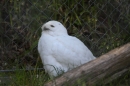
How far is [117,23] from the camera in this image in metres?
6.16

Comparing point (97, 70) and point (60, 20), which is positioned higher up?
point (97, 70)

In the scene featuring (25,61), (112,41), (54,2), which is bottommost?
(25,61)

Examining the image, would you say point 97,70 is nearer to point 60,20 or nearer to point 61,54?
point 61,54

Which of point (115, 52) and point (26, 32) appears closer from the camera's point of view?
point (115, 52)

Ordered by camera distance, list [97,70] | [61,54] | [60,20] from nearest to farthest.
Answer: [97,70], [61,54], [60,20]

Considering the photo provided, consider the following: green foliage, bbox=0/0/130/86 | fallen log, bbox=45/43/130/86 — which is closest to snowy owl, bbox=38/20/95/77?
fallen log, bbox=45/43/130/86

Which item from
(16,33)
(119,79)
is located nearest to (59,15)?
(16,33)

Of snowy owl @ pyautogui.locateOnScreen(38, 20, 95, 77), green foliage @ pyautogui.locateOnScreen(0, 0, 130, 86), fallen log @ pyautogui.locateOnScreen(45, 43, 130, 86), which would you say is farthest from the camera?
green foliage @ pyautogui.locateOnScreen(0, 0, 130, 86)

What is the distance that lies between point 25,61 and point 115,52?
88.5 inches

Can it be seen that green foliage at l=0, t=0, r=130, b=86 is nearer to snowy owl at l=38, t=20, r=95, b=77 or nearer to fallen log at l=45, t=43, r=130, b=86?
snowy owl at l=38, t=20, r=95, b=77

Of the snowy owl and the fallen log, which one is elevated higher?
the fallen log

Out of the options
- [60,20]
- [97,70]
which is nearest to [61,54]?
[97,70]

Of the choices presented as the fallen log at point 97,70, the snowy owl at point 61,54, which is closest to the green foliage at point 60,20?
the snowy owl at point 61,54

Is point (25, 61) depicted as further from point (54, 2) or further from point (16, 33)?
point (54, 2)
